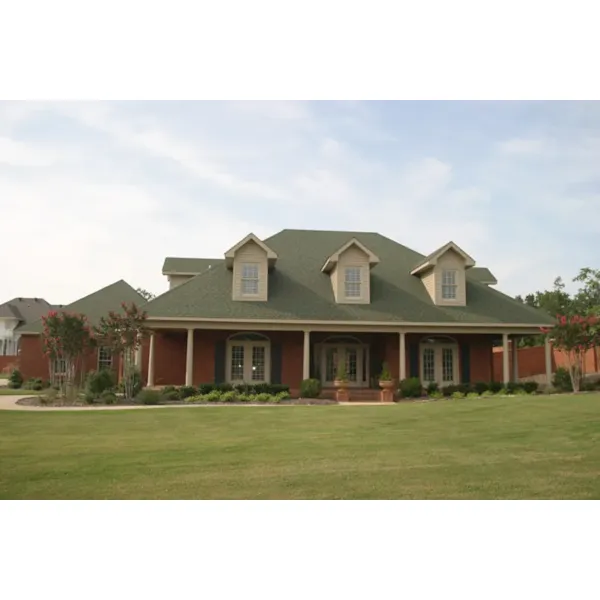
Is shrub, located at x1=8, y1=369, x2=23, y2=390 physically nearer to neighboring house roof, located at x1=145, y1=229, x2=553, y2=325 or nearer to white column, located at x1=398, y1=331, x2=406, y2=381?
neighboring house roof, located at x1=145, y1=229, x2=553, y2=325

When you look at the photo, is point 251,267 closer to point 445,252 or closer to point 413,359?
point 413,359

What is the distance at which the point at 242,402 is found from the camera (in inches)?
799

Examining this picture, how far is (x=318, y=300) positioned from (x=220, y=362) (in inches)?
192

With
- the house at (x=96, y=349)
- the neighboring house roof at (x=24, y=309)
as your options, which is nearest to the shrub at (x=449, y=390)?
the house at (x=96, y=349)

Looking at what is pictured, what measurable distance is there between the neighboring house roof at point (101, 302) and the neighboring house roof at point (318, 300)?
8.26m

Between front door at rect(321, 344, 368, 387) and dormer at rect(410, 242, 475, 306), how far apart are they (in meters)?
4.12

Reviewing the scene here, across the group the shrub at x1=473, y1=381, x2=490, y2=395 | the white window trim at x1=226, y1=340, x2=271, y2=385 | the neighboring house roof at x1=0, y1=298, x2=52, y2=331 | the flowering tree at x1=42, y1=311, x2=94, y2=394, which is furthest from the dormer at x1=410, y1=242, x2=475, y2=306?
the neighboring house roof at x1=0, y1=298, x2=52, y2=331

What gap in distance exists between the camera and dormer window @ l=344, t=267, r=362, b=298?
79.2 feet

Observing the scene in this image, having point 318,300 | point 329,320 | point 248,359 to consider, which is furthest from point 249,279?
point 329,320

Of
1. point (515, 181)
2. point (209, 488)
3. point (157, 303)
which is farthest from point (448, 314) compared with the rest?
point (209, 488)

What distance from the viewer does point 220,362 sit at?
938 inches

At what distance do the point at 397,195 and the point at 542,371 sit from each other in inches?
748

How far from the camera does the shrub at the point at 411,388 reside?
22172mm

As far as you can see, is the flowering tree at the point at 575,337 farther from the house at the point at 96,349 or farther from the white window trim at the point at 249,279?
the house at the point at 96,349
